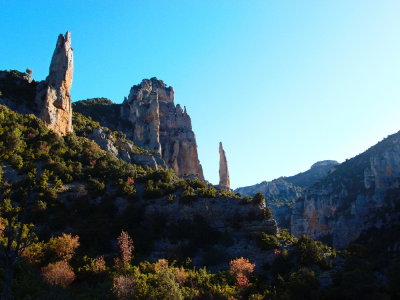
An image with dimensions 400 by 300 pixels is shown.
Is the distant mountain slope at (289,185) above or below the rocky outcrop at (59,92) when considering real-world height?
below

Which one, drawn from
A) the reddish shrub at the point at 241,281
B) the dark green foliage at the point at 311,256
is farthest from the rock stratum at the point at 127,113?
the reddish shrub at the point at 241,281

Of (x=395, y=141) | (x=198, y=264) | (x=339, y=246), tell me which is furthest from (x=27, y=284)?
(x=395, y=141)

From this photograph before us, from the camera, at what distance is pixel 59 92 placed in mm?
52312

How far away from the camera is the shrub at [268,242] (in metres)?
33.3

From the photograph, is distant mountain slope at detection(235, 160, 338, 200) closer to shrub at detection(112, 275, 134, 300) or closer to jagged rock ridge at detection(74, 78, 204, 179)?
jagged rock ridge at detection(74, 78, 204, 179)

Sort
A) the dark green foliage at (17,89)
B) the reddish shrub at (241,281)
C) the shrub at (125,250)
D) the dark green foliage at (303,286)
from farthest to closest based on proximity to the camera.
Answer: the dark green foliage at (17,89) → the shrub at (125,250) → the reddish shrub at (241,281) → the dark green foliage at (303,286)

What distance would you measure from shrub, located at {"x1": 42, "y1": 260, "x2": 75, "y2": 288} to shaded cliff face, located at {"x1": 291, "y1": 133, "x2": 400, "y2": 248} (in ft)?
193

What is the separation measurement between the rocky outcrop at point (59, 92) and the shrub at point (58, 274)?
2794cm

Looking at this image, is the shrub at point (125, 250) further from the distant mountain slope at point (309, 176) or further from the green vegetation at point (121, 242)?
the distant mountain slope at point (309, 176)

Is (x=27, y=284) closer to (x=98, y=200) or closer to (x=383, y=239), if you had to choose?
(x=98, y=200)

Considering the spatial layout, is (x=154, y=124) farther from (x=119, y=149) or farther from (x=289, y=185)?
(x=289, y=185)

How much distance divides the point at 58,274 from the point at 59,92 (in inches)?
1310

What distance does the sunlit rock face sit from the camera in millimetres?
71625

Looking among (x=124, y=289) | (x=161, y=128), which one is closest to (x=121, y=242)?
(x=124, y=289)
